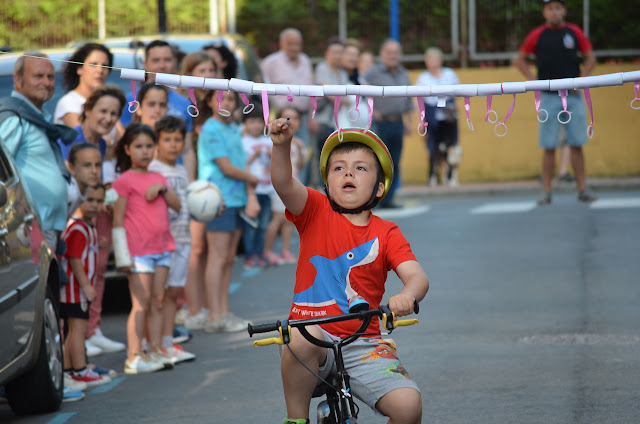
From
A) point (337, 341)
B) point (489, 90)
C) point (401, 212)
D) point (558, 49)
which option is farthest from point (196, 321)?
point (401, 212)

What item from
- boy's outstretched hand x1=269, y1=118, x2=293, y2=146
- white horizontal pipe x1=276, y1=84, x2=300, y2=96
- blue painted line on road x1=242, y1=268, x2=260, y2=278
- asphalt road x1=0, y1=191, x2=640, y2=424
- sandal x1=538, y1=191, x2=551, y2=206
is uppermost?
white horizontal pipe x1=276, y1=84, x2=300, y2=96

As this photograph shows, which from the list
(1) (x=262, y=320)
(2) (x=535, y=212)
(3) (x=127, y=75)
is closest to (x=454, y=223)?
(2) (x=535, y=212)

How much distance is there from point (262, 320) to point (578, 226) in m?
6.27

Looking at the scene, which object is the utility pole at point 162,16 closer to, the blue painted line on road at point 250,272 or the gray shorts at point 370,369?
the blue painted line on road at point 250,272

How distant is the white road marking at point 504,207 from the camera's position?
16.2 metres

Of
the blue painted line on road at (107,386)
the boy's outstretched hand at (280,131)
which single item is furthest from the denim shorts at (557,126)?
the boy's outstretched hand at (280,131)

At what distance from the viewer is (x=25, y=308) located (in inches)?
236

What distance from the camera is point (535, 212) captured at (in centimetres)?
1568

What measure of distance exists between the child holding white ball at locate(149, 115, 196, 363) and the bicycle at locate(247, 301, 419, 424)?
3832 millimetres

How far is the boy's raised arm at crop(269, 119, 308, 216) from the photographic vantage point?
13.4 ft

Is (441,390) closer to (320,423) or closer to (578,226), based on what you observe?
(320,423)

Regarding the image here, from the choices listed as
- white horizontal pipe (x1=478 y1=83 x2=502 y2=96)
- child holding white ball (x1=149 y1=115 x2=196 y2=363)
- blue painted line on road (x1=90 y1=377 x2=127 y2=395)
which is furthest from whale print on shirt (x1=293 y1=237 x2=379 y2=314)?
child holding white ball (x1=149 y1=115 x2=196 y2=363)

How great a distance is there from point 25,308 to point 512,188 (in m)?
14.5

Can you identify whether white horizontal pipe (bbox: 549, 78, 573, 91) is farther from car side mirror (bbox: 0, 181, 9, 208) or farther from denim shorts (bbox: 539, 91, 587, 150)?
denim shorts (bbox: 539, 91, 587, 150)
